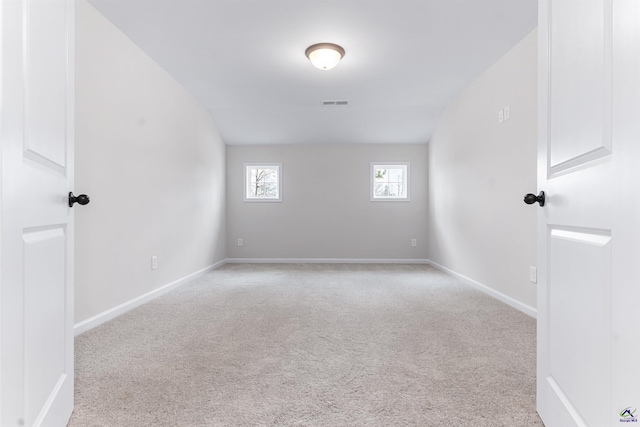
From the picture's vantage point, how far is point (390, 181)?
602 cm

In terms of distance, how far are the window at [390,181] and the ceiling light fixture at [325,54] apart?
2984 millimetres

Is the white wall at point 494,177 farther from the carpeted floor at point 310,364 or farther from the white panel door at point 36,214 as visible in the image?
the white panel door at point 36,214

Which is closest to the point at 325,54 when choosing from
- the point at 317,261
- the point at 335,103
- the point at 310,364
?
the point at 335,103

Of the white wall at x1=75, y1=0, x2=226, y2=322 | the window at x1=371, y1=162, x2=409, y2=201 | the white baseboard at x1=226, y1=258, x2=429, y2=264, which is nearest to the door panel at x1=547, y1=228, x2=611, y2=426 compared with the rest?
the white wall at x1=75, y1=0, x2=226, y2=322

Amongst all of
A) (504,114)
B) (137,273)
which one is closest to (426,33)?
(504,114)

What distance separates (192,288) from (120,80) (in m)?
2.14

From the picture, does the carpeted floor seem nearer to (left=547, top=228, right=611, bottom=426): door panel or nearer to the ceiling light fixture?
(left=547, top=228, right=611, bottom=426): door panel

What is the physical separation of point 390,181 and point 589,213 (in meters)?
5.17

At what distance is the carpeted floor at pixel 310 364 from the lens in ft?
4.36

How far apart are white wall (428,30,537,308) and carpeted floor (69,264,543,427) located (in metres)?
0.48

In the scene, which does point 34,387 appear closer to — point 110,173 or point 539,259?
point 539,259

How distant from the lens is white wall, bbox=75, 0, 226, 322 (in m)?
2.40

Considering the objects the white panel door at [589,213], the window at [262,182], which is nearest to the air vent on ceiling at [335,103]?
the window at [262,182]

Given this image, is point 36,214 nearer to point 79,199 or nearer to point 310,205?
point 79,199
